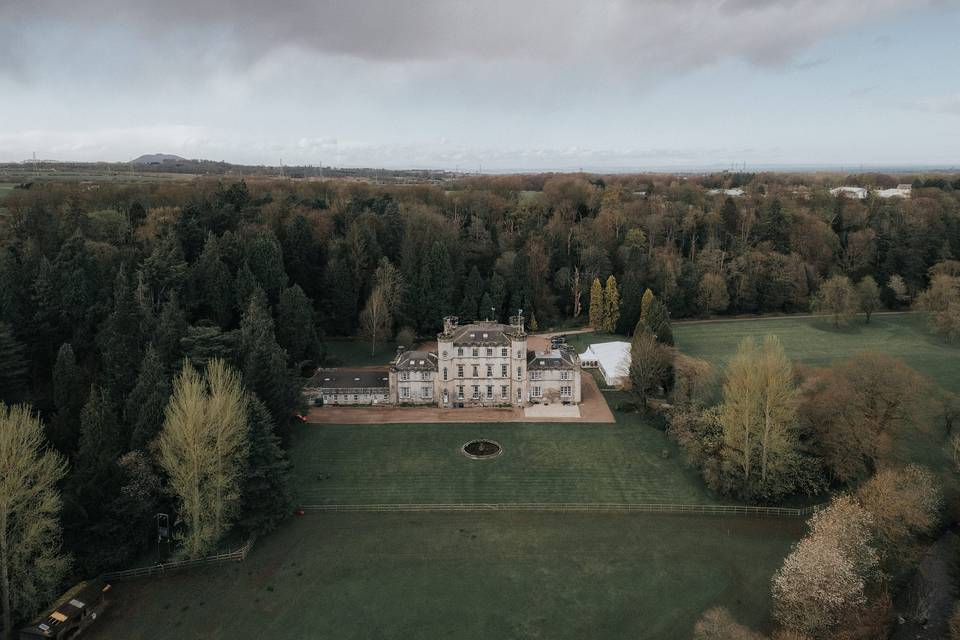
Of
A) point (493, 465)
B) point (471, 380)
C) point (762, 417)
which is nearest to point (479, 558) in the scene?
point (493, 465)

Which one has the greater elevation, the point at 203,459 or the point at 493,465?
the point at 203,459

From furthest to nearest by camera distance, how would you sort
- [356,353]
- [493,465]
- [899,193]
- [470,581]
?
[899,193]
[356,353]
[493,465]
[470,581]

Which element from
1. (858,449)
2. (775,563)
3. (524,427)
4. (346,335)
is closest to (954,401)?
(858,449)

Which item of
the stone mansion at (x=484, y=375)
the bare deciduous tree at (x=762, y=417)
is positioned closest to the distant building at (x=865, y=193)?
the stone mansion at (x=484, y=375)

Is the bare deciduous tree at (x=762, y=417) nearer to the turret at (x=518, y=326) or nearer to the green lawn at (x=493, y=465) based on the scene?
the green lawn at (x=493, y=465)

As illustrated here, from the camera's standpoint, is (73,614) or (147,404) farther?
(147,404)

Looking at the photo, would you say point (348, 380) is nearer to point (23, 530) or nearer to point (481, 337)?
point (481, 337)

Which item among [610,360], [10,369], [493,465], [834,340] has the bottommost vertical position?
[493,465]
